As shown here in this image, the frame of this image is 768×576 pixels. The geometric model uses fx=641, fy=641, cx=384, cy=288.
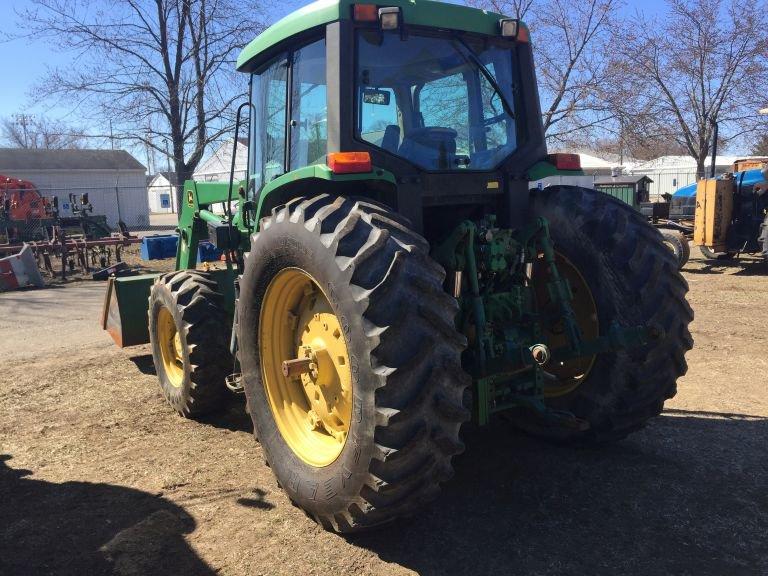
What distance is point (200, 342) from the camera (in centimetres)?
485

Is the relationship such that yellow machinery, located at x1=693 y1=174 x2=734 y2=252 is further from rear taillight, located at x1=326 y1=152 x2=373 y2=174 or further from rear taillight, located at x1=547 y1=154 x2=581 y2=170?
rear taillight, located at x1=326 y1=152 x2=373 y2=174

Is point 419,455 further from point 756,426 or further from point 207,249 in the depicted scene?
point 207,249

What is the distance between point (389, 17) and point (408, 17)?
0.26 metres

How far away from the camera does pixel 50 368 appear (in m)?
6.75

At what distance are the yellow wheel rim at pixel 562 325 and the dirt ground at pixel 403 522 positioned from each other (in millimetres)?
462

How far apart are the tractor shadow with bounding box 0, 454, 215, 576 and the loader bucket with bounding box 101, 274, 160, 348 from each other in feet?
7.45

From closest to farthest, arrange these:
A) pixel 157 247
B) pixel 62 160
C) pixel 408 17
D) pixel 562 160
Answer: pixel 408 17 → pixel 562 160 → pixel 157 247 → pixel 62 160

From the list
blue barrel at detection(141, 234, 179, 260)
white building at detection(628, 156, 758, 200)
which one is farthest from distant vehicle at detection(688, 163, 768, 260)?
white building at detection(628, 156, 758, 200)

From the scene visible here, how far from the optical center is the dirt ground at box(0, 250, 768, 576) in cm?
307

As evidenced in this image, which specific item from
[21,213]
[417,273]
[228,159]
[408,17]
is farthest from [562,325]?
[228,159]

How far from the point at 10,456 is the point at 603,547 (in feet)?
12.9

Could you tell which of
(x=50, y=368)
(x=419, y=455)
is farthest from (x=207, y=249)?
(x=419, y=455)

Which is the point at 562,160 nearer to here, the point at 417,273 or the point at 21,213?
the point at 417,273

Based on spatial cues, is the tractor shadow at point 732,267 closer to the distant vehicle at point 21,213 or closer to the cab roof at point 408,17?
the cab roof at point 408,17
